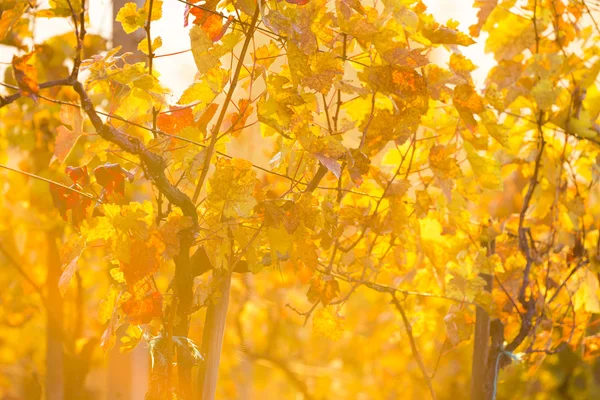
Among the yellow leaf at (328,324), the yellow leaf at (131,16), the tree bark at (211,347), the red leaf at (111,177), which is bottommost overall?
the tree bark at (211,347)

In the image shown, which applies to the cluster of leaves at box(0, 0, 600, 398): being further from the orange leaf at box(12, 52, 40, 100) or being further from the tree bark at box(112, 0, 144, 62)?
the tree bark at box(112, 0, 144, 62)

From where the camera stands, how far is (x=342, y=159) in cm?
135

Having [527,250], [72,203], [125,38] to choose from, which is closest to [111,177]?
[72,203]

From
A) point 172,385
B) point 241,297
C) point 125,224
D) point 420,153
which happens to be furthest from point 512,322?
point 241,297

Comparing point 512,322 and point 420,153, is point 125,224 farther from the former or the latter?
point 512,322

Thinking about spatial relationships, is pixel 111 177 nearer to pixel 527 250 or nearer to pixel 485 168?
pixel 485 168

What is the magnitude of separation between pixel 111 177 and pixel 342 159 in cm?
46

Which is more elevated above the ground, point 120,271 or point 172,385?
point 120,271

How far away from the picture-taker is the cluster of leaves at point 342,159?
118cm

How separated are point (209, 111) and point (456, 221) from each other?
713 millimetres

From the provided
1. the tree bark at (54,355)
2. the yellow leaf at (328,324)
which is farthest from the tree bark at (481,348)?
the tree bark at (54,355)

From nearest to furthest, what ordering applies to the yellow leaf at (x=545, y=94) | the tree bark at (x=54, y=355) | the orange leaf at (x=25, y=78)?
the orange leaf at (x=25, y=78) → the yellow leaf at (x=545, y=94) → the tree bark at (x=54, y=355)

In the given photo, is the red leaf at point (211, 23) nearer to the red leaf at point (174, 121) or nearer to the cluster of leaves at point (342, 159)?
the cluster of leaves at point (342, 159)

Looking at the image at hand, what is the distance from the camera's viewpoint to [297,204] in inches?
48.6
